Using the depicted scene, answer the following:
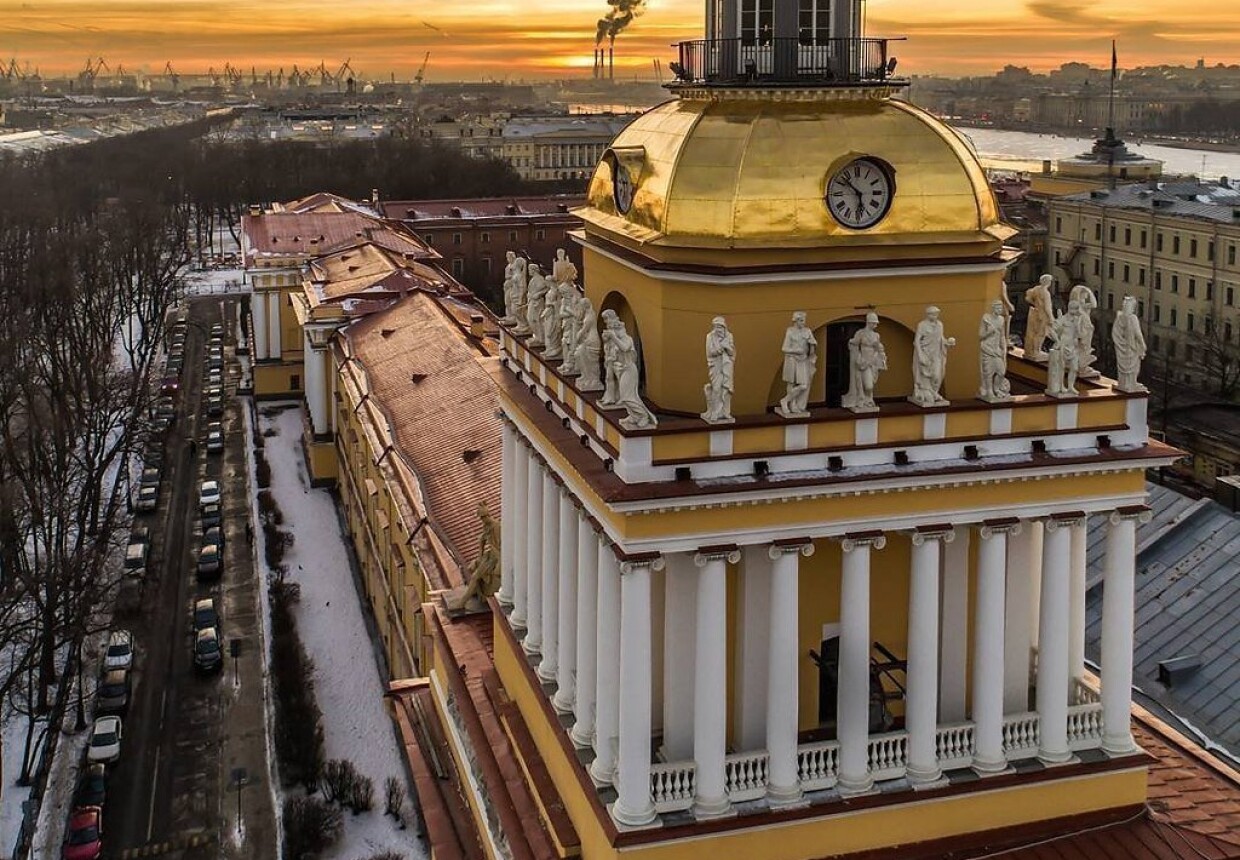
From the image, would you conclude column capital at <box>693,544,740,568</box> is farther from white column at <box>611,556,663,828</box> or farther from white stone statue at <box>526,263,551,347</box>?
white stone statue at <box>526,263,551,347</box>

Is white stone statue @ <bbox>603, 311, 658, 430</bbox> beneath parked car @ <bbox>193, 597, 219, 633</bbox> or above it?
above

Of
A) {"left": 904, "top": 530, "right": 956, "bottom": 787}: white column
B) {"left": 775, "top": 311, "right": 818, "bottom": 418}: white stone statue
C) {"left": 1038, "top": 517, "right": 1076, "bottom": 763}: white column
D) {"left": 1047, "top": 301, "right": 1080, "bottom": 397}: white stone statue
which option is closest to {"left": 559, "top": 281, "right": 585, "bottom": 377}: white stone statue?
{"left": 775, "top": 311, "right": 818, "bottom": 418}: white stone statue

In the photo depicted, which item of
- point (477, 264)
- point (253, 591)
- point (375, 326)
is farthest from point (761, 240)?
point (477, 264)

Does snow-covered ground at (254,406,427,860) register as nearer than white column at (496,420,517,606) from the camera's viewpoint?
No

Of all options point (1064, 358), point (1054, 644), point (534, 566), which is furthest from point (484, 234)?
point (1054, 644)

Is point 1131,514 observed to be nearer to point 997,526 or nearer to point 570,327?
point 997,526
